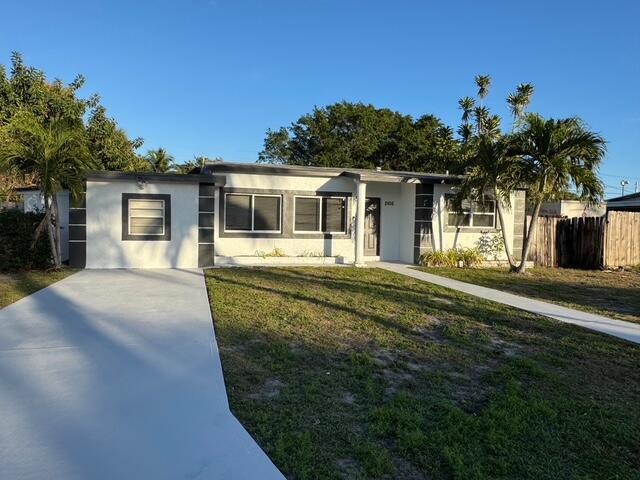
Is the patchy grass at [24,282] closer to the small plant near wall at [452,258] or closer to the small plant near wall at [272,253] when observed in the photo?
the small plant near wall at [272,253]

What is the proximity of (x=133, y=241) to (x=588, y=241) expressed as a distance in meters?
14.3

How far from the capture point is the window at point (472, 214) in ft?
50.9

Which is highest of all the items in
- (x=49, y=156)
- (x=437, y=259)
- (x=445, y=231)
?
(x=49, y=156)

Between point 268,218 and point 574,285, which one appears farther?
point 268,218

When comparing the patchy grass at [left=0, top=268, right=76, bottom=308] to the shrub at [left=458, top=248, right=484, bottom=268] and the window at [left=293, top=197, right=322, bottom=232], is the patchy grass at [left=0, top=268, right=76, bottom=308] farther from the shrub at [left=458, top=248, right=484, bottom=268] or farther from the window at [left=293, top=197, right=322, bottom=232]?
the shrub at [left=458, top=248, right=484, bottom=268]

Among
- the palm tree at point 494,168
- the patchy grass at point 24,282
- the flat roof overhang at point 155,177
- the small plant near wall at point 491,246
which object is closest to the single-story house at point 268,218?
the flat roof overhang at point 155,177

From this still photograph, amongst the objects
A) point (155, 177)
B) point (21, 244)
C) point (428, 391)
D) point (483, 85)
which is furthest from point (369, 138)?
point (428, 391)

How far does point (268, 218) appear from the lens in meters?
14.7

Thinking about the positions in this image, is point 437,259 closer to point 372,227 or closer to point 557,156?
point 372,227

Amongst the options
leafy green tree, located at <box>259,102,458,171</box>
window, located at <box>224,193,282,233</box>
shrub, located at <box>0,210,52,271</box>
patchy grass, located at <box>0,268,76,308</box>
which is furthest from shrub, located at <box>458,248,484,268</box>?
leafy green tree, located at <box>259,102,458,171</box>

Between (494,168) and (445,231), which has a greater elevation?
(494,168)

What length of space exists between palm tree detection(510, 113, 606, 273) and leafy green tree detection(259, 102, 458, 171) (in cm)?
2175

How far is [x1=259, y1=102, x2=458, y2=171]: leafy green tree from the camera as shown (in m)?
35.4

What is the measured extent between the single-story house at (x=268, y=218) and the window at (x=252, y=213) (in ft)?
0.10
